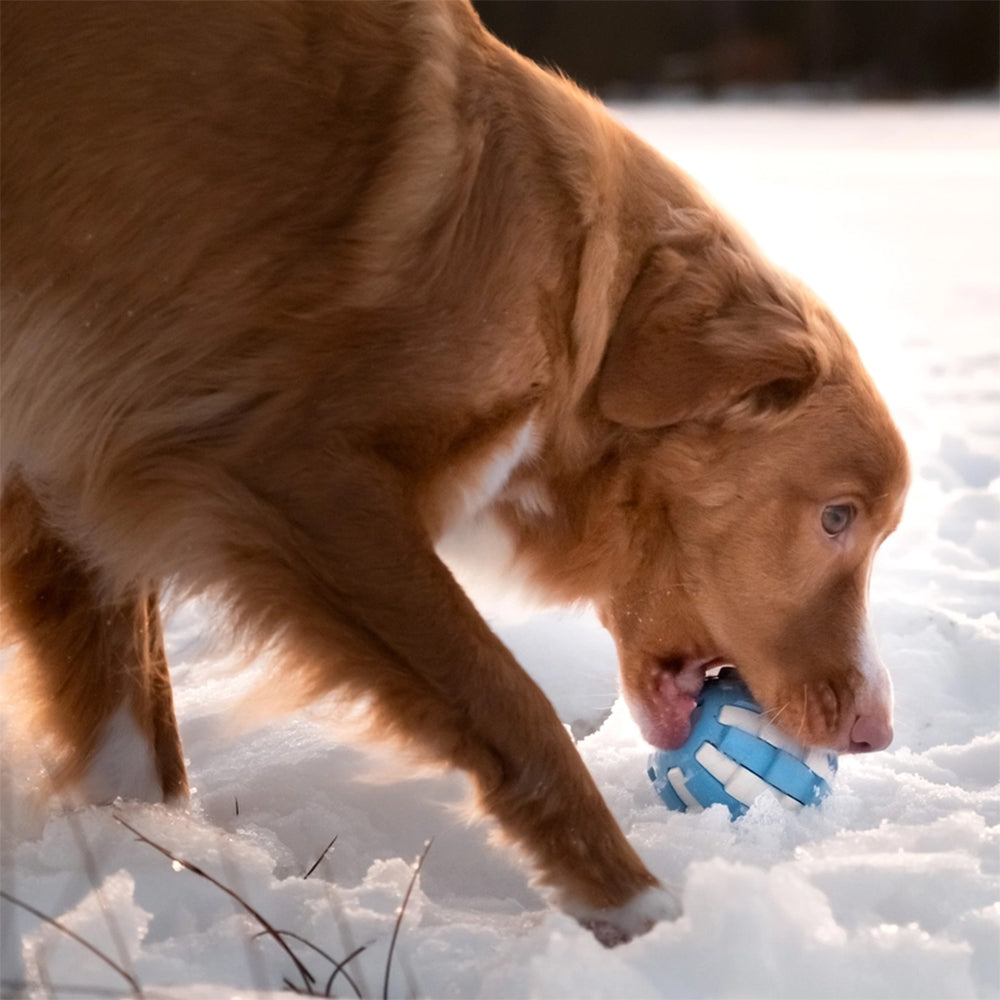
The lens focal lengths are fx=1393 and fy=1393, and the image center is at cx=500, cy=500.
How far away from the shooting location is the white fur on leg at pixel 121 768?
10.5 feet

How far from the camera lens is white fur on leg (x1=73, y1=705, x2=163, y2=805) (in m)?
3.20

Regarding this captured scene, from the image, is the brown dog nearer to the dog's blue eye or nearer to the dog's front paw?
the dog's front paw

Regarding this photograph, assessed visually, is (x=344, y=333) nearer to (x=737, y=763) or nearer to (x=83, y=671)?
(x=83, y=671)

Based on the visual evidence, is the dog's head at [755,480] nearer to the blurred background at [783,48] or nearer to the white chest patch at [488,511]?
the white chest patch at [488,511]

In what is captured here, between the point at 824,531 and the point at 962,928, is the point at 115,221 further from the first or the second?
the point at 962,928

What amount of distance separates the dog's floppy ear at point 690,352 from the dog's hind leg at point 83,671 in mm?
1213

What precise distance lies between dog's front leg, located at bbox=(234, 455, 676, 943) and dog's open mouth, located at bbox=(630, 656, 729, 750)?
0.62 metres

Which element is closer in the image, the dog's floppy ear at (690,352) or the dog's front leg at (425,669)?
the dog's front leg at (425,669)

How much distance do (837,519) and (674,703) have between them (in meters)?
0.58

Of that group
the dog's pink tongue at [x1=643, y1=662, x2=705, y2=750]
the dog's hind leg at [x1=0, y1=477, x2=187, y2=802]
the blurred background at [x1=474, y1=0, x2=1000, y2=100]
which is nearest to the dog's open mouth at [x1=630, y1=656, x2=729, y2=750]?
the dog's pink tongue at [x1=643, y1=662, x2=705, y2=750]

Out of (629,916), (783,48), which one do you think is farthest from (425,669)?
(783,48)

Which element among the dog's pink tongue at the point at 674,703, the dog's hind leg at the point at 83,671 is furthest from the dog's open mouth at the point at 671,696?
the dog's hind leg at the point at 83,671

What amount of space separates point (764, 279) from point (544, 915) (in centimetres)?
144

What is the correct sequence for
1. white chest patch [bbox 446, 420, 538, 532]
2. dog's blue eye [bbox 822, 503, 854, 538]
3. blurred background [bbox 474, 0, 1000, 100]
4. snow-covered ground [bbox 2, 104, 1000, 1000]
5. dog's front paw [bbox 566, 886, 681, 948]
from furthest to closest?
blurred background [bbox 474, 0, 1000, 100] < dog's blue eye [bbox 822, 503, 854, 538] < white chest patch [bbox 446, 420, 538, 532] < dog's front paw [bbox 566, 886, 681, 948] < snow-covered ground [bbox 2, 104, 1000, 1000]
